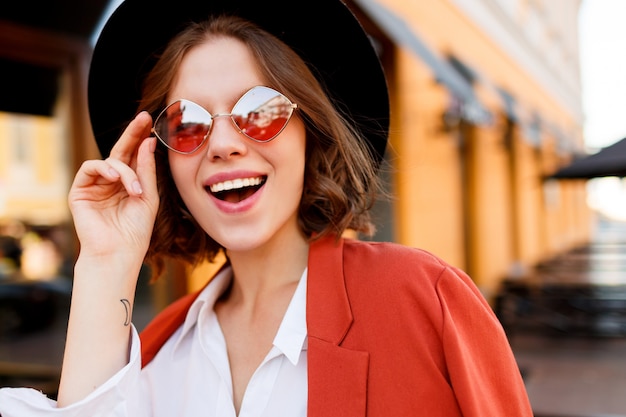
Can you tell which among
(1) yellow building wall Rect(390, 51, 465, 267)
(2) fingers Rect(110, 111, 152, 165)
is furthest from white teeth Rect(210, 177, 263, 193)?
(1) yellow building wall Rect(390, 51, 465, 267)

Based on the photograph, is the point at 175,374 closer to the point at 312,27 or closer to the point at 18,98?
the point at 312,27

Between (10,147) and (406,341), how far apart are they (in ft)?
23.8

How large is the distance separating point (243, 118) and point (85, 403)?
28.5 inches

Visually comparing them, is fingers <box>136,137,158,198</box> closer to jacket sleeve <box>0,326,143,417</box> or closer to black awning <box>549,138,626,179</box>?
jacket sleeve <box>0,326,143,417</box>

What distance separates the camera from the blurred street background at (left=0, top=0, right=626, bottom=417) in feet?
15.7

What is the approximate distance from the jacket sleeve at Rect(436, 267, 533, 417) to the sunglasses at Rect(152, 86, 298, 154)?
0.51 metres

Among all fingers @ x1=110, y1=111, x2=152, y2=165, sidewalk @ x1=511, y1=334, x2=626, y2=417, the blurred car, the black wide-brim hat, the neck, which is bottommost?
sidewalk @ x1=511, y1=334, x2=626, y2=417

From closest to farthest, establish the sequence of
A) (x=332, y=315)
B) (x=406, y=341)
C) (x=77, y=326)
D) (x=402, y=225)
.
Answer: (x=406, y=341), (x=332, y=315), (x=77, y=326), (x=402, y=225)

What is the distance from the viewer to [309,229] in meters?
1.56

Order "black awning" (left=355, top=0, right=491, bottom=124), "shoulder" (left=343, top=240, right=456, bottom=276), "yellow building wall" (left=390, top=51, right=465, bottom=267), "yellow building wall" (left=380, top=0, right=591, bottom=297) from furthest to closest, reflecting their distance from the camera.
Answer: "yellow building wall" (left=380, top=0, right=591, bottom=297), "yellow building wall" (left=390, top=51, right=465, bottom=267), "black awning" (left=355, top=0, right=491, bottom=124), "shoulder" (left=343, top=240, right=456, bottom=276)

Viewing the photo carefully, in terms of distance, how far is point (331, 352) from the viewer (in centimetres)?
126

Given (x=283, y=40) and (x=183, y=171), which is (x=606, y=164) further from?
(x=183, y=171)

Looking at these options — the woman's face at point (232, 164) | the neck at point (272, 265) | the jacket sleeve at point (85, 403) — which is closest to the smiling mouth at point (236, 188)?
the woman's face at point (232, 164)

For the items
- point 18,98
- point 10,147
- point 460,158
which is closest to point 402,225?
point 460,158
